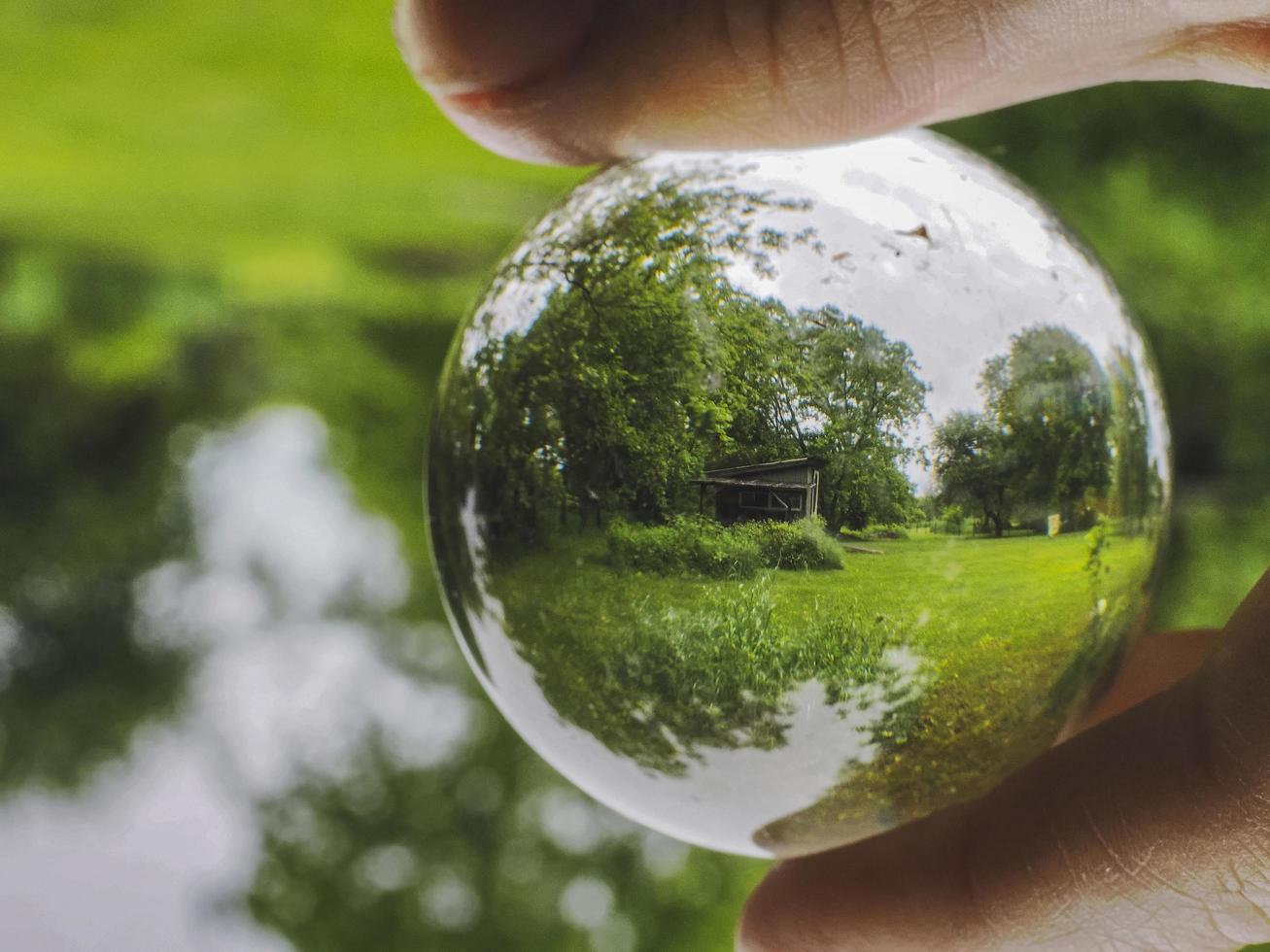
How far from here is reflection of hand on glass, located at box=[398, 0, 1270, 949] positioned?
1.38 meters

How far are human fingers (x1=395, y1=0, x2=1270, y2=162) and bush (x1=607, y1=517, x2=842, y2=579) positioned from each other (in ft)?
1.69

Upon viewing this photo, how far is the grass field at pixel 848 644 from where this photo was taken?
1.25 metres

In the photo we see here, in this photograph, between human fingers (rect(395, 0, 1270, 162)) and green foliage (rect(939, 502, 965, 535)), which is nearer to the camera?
green foliage (rect(939, 502, 965, 535))

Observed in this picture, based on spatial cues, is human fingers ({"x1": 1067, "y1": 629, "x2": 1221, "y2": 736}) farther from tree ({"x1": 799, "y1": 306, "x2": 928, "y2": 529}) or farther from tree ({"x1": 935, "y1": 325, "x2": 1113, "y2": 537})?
tree ({"x1": 799, "y1": 306, "x2": 928, "y2": 529})


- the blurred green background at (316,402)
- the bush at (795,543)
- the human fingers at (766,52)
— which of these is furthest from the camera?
the blurred green background at (316,402)

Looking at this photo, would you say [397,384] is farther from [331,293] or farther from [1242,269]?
[1242,269]

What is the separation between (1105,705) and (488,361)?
1.24 metres

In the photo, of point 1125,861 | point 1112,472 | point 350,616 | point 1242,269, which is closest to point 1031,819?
point 1125,861

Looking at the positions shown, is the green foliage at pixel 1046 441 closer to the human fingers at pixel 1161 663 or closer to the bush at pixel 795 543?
the bush at pixel 795 543

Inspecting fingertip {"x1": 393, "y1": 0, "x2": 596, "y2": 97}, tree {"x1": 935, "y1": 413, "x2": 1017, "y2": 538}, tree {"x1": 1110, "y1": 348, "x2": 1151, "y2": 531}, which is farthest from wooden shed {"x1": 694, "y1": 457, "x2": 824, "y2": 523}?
fingertip {"x1": 393, "y1": 0, "x2": 596, "y2": 97}

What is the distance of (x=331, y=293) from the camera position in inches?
244

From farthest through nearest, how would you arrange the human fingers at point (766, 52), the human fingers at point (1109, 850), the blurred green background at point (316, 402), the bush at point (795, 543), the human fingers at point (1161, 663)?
the blurred green background at point (316, 402) → the human fingers at point (1161, 663) → the human fingers at point (766, 52) → the human fingers at point (1109, 850) → the bush at point (795, 543)

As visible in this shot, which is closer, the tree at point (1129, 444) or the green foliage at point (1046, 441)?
the green foliage at point (1046, 441)

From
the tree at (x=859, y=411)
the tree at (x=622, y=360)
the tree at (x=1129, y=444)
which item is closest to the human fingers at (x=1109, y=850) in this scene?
the tree at (x=1129, y=444)
